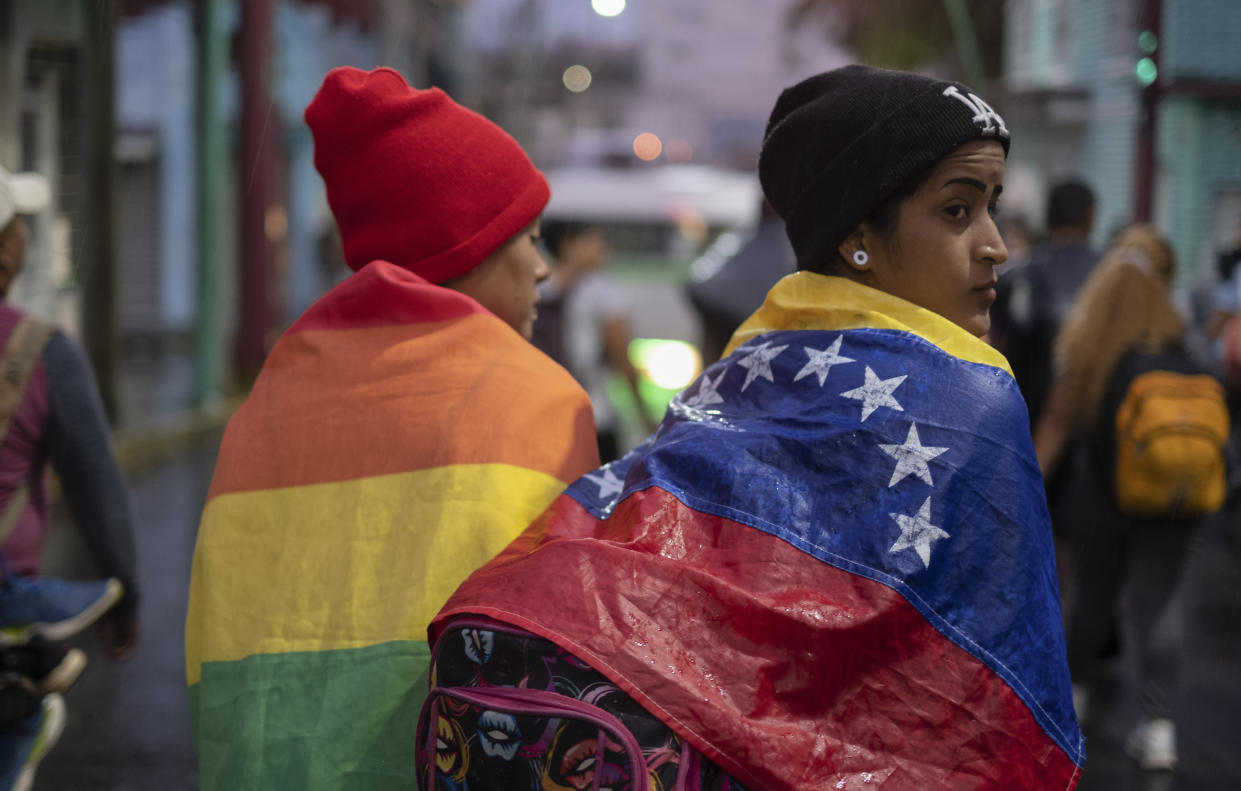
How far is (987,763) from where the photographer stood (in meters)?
1.71

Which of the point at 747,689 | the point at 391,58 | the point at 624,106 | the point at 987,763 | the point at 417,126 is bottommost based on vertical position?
the point at 624,106

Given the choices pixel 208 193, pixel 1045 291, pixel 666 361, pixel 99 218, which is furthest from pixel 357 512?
pixel 666 361

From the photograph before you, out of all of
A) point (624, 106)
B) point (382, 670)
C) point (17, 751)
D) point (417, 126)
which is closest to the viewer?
point (382, 670)

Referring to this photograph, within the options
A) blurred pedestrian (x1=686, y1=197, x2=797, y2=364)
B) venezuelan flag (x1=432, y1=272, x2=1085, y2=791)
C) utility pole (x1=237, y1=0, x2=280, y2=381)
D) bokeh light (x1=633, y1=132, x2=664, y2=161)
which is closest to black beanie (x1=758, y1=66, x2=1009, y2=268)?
venezuelan flag (x1=432, y1=272, x2=1085, y2=791)

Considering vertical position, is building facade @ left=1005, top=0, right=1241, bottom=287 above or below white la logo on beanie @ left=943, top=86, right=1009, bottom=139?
below

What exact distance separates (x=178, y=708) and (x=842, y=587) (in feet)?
16.2

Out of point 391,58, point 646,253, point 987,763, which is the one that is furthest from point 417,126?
point 391,58

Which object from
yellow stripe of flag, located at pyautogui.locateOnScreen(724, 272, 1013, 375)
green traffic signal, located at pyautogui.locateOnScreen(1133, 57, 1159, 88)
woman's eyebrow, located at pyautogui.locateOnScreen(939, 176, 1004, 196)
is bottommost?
green traffic signal, located at pyautogui.locateOnScreen(1133, 57, 1159, 88)

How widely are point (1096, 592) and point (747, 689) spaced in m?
4.50

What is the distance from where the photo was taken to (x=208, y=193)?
14.7m

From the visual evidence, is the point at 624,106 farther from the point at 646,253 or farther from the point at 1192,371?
the point at 1192,371

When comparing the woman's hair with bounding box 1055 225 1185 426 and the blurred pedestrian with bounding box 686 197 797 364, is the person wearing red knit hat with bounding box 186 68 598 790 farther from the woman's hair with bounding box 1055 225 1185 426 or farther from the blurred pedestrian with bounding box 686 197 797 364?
the woman's hair with bounding box 1055 225 1185 426

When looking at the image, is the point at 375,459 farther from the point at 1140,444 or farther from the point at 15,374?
the point at 1140,444

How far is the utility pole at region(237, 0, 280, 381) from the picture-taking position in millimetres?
→ 16328
